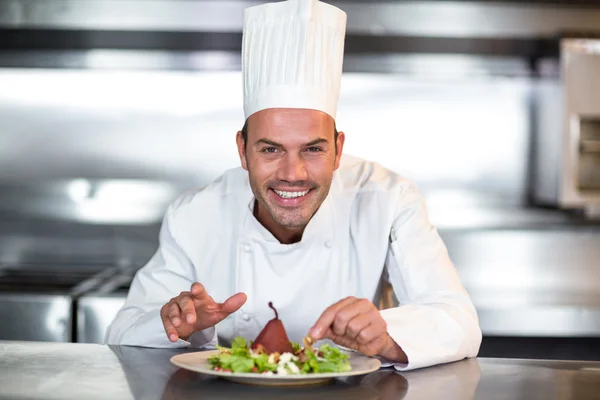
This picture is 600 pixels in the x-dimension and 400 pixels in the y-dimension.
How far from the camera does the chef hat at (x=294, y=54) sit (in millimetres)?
2012

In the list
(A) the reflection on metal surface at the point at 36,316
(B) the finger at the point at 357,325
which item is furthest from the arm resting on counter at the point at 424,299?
(A) the reflection on metal surface at the point at 36,316

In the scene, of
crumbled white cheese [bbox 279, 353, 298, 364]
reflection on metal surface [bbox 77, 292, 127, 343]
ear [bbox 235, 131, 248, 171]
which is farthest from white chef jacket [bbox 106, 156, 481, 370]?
reflection on metal surface [bbox 77, 292, 127, 343]

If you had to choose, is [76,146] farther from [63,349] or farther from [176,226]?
[63,349]

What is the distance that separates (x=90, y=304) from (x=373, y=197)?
1.39 m

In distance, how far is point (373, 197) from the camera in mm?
2232

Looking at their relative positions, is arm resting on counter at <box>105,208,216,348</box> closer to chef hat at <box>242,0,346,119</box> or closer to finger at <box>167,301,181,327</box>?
finger at <box>167,301,181,327</box>

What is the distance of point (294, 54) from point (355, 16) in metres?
1.78

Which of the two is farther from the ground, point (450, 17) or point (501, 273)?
point (450, 17)

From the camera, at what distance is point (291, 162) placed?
193 centimetres

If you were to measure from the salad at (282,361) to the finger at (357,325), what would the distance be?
58 mm

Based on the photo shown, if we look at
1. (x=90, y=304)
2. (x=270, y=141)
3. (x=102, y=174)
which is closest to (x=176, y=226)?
(x=270, y=141)

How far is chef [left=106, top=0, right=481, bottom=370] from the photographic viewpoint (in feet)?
5.96

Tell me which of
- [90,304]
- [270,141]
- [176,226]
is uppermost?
[270,141]

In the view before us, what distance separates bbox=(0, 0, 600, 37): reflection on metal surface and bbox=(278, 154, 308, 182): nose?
189cm
